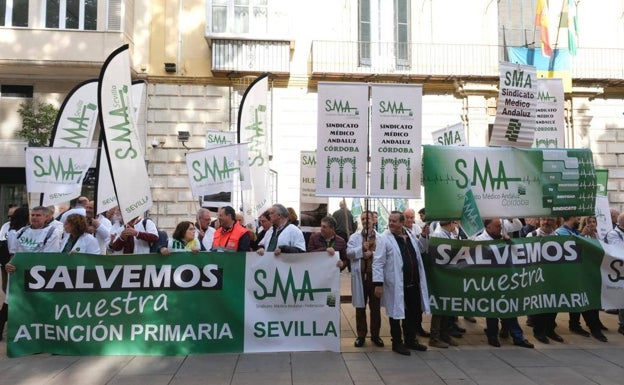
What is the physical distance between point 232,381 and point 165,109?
13.4 m

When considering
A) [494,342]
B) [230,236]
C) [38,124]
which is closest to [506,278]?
[494,342]

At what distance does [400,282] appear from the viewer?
721 cm

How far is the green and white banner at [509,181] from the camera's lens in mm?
7938

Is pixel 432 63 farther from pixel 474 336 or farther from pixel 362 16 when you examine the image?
pixel 474 336

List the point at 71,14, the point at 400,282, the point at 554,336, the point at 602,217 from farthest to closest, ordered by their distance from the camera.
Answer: the point at 71,14
the point at 602,217
the point at 554,336
the point at 400,282

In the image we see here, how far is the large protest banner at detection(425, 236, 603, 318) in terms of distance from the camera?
304 inches

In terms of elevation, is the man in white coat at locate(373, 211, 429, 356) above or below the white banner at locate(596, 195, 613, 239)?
below

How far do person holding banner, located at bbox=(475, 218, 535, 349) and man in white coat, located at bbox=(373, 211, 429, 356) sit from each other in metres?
1.06

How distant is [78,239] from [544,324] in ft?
21.9

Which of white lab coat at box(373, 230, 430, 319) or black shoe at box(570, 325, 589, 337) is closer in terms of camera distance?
white lab coat at box(373, 230, 430, 319)

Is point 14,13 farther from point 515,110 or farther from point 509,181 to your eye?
point 509,181

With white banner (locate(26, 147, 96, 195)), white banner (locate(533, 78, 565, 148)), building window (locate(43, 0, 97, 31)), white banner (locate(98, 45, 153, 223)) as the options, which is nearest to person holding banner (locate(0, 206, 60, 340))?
white banner (locate(26, 147, 96, 195))

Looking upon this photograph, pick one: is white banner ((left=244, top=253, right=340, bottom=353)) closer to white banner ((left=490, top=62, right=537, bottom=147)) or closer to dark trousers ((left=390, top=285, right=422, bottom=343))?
dark trousers ((left=390, top=285, right=422, bottom=343))

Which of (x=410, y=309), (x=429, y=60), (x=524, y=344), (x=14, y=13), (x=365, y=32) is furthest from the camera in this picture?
(x=365, y=32)
